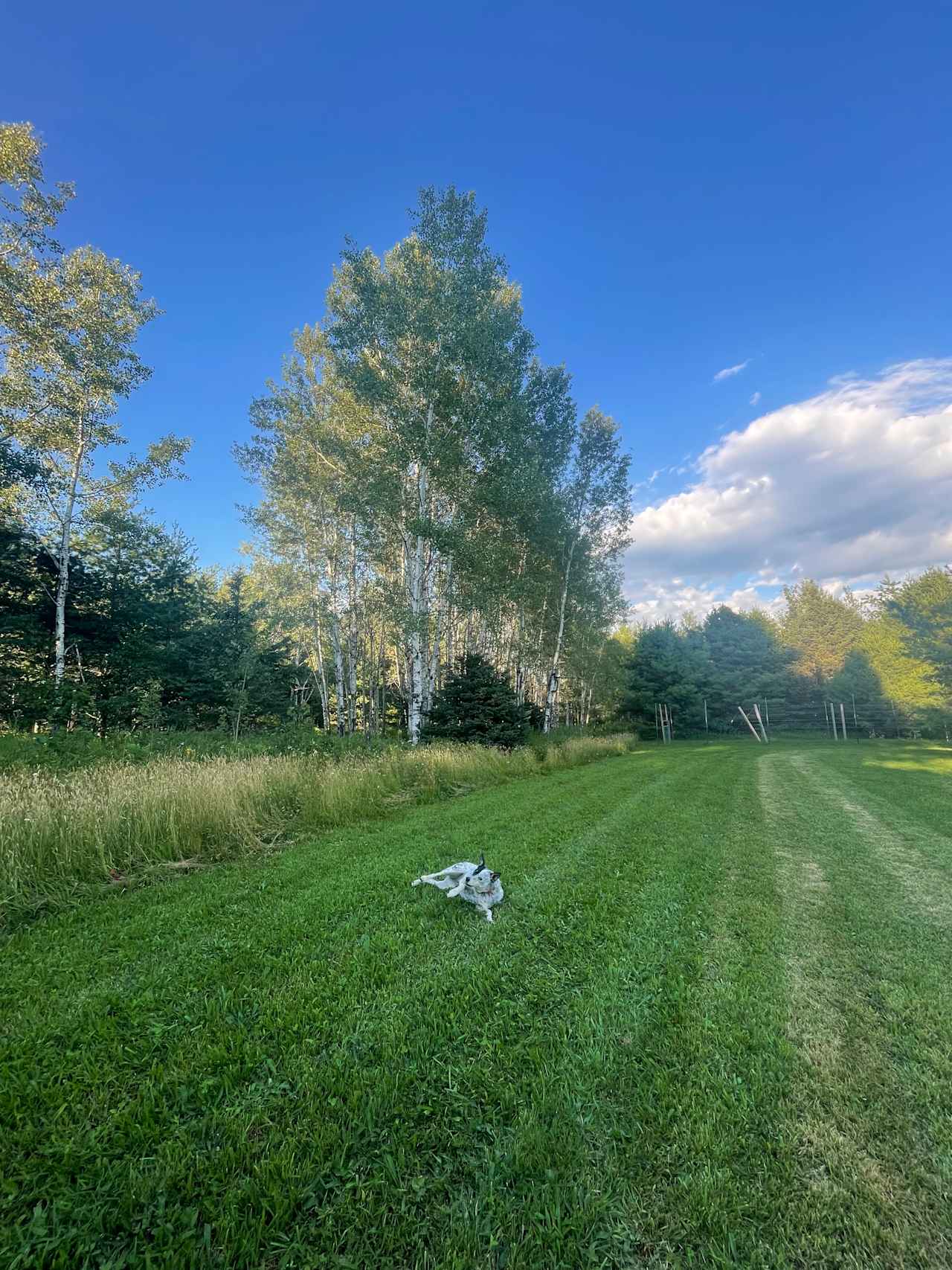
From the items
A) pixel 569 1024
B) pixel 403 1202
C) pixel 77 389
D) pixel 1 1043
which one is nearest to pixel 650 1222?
pixel 403 1202

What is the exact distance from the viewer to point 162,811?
4.79m

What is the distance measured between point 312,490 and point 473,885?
593 inches

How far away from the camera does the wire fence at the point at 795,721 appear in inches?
1133

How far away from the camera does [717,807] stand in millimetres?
7762

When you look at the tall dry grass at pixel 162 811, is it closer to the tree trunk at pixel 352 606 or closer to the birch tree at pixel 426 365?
the birch tree at pixel 426 365

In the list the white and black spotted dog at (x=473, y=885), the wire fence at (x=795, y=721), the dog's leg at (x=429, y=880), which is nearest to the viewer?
the white and black spotted dog at (x=473, y=885)

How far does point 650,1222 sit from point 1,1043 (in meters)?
2.63

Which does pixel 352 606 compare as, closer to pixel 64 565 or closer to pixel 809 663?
pixel 64 565

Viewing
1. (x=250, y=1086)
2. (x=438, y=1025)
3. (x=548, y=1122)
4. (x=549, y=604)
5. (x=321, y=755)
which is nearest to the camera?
(x=548, y=1122)

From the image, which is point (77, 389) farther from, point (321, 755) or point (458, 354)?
point (321, 755)

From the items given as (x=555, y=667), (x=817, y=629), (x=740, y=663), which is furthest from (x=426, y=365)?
(x=817, y=629)

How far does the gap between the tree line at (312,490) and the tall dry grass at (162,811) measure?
481cm

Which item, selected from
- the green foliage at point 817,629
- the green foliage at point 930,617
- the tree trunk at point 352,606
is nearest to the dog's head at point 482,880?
the tree trunk at point 352,606

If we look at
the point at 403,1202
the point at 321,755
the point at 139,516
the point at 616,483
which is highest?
the point at 616,483
